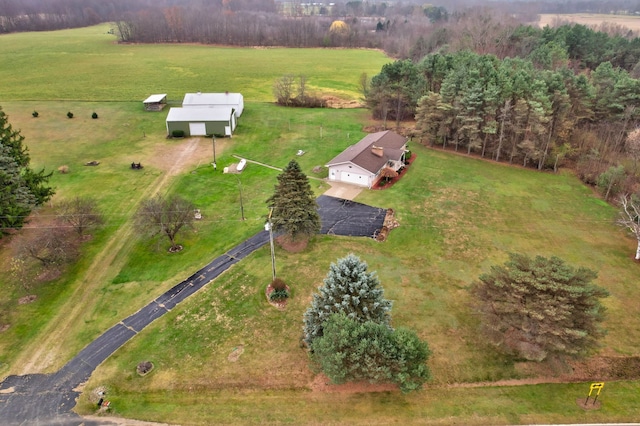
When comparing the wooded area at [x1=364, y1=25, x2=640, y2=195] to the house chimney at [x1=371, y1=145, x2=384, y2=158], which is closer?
the house chimney at [x1=371, y1=145, x2=384, y2=158]

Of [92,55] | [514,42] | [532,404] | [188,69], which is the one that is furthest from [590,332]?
[92,55]

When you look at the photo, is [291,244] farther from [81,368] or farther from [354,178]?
[81,368]

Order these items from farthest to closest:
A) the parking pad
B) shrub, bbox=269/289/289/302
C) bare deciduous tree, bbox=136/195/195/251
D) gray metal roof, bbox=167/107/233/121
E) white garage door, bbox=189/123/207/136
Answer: white garage door, bbox=189/123/207/136 < gray metal roof, bbox=167/107/233/121 < the parking pad < bare deciduous tree, bbox=136/195/195/251 < shrub, bbox=269/289/289/302

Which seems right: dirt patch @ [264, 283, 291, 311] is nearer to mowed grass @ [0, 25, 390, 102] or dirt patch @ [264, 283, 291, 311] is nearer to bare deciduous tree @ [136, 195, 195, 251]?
bare deciduous tree @ [136, 195, 195, 251]

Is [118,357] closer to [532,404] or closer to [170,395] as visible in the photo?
[170,395]

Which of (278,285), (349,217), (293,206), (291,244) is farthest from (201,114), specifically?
(278,285)

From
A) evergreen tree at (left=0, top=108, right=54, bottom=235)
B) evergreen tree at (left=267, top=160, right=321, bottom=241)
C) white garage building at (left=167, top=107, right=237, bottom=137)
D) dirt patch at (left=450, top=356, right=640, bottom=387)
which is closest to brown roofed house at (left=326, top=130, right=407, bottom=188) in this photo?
evergreen tree at (left=267, top=160, right=321, bottom=241)

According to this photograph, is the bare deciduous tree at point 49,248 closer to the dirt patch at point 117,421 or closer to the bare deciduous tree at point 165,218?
the bare deciduous tree at point 165,218

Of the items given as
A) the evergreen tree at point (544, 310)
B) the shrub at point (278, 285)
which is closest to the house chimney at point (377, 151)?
the shrub at point (278, 285)
